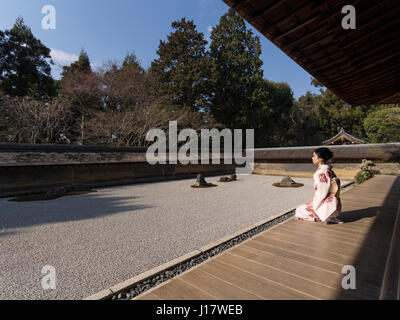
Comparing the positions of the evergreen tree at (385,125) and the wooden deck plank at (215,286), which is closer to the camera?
the wooden deck plank at (215,286)

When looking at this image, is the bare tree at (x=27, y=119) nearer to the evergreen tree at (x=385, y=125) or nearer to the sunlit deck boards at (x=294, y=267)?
the sunlit deck boards at (x=294, y=267)

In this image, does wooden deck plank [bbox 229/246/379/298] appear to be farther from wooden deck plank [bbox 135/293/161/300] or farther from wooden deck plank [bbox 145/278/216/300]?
wooden deck plank [bbox 135/293/161/300]

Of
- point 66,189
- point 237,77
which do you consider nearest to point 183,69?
point 237,77

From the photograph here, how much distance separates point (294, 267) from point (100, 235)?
314 cm

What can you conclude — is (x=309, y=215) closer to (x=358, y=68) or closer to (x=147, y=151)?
(x=358, y=68)

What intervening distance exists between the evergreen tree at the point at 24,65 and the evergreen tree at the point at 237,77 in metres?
17.0

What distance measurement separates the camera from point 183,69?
19516 mm

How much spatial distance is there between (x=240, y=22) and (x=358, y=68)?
2330cm

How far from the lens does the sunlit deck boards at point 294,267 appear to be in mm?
1714

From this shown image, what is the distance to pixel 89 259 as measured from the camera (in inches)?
104

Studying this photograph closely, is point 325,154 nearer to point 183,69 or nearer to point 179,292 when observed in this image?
point 179,292

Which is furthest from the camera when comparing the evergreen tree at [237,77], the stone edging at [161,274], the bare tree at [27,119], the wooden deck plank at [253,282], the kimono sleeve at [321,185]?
the evergreen tree at [237,77]

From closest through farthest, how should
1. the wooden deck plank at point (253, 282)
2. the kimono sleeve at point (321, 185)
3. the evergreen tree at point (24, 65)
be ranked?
the wooden deck plank at point (253, 282), the kimono sleeve at point (321, 185), the evergreen tree at point (24, 65)

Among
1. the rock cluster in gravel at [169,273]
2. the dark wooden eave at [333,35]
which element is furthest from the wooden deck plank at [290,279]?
the dark wooden eave at [333,35]
